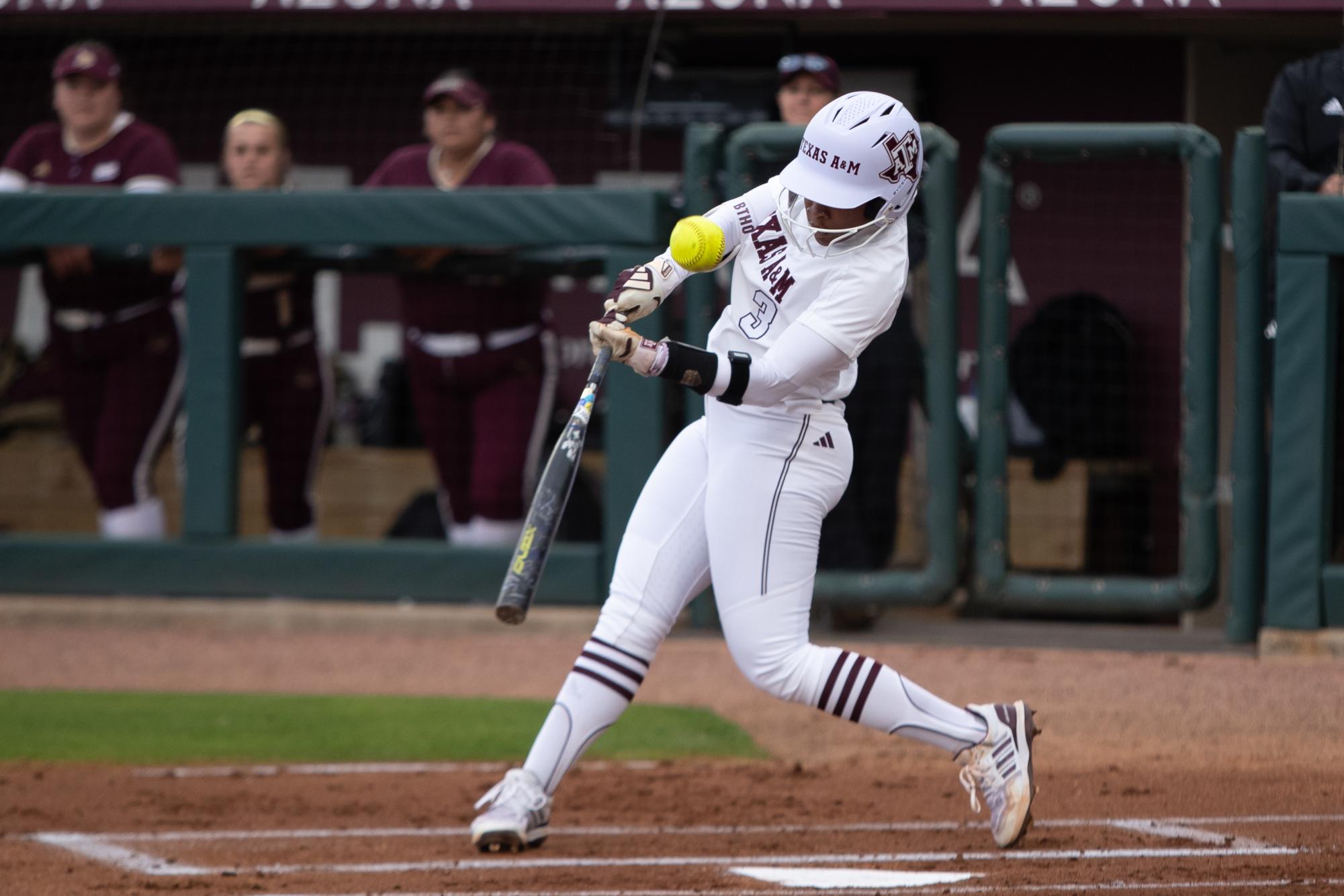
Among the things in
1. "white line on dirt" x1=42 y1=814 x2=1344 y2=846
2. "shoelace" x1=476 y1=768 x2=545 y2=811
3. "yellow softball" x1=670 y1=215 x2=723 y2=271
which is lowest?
"white line on dirt" x1=42 y1=814 x2=1344 y2=846

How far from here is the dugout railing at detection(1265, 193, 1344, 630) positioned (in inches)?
246

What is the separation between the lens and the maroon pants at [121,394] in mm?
7137

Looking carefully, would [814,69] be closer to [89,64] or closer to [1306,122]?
[1306,122]

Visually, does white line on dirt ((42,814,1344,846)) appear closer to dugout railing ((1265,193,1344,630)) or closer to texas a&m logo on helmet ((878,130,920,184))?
texas a&m logo on helmet ((878,130,920,184))

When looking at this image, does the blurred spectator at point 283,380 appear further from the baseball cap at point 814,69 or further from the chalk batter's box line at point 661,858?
the chalk batter's box line at point 661,858

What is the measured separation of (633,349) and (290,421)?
380 cm

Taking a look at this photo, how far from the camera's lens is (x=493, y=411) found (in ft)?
22.4

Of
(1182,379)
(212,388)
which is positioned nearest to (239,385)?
(212,388)

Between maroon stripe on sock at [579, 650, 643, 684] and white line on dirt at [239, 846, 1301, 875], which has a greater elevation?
maroon stripe on sock at [579, 650, 643, 684]

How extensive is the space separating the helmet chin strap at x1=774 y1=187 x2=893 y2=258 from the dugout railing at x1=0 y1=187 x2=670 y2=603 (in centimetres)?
273

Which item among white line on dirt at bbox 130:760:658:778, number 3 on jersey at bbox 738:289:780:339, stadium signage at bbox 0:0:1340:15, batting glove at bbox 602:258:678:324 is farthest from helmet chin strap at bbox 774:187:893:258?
stadium signage at bbox 0:0:1340:15

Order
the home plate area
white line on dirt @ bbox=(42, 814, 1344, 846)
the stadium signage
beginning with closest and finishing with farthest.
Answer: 1. the home plate area
2. white line on dirt @ bbox=(42, 814, 1344, 846)
3. the stadium signage

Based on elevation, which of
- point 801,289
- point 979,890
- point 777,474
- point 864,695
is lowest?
point 979,890

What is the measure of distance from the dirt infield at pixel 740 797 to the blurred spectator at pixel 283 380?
0.76 metres
